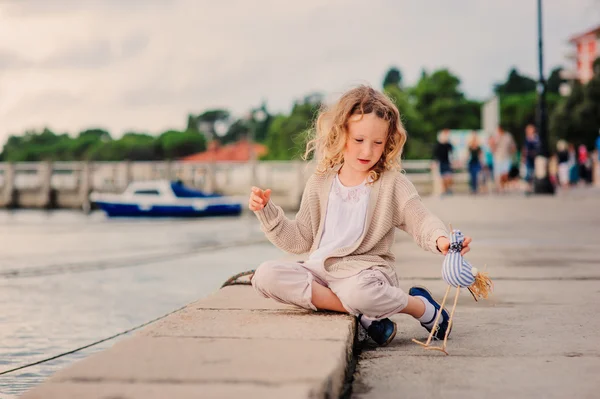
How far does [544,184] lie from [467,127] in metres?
65.4

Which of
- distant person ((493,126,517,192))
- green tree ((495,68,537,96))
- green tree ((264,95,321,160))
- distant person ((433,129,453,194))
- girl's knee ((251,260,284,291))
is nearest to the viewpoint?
girl's knee ((251,260,284,291))

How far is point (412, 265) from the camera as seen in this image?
6.46m

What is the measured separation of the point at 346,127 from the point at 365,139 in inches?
4.1

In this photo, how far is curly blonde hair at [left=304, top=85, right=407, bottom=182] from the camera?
3.81 metres

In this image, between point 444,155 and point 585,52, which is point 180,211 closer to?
point 444,155

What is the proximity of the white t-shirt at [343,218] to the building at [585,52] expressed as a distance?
74661 millimetres

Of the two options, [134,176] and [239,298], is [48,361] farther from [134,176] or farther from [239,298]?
[134,176]

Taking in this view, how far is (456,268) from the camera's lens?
3307 millimetres

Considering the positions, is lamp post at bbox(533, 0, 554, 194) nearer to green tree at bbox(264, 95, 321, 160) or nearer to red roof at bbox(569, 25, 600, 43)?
red roof at bbox(569, 25, 600, 43)

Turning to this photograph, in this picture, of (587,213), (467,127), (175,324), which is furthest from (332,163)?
(467,127)

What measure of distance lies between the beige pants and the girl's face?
46cm

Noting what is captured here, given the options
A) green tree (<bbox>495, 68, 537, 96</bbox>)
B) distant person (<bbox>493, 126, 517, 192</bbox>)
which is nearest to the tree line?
green tree (<bbox>495, 68, 537, 96</bbox>)

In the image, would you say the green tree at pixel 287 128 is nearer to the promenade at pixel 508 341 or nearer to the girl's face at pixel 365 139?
the promenade at pixel 508 341

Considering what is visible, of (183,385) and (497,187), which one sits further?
(497,187)
